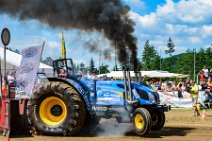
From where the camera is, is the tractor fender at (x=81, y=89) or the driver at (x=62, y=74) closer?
the tractor fender at (x=81, y=89)

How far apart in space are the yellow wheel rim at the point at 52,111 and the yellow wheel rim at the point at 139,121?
1.73 metres

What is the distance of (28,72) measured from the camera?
10406mm

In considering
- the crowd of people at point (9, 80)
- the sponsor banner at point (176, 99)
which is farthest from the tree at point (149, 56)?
the crowd of people at point (9, 80)

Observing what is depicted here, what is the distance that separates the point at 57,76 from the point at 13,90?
1170 mm

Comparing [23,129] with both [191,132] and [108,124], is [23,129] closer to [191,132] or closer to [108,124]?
[108,124]

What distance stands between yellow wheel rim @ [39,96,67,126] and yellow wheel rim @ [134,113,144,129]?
5.68ft

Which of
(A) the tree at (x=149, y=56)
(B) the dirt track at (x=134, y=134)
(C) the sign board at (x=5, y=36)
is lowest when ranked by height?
(B) the dirt track at (x=134, y=134)

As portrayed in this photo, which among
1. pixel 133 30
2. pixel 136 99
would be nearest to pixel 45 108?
pixel 136 99

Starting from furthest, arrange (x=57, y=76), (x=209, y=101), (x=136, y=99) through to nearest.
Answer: (x=209, y=101) → (x=57, y=76) → (x=136, y=99)

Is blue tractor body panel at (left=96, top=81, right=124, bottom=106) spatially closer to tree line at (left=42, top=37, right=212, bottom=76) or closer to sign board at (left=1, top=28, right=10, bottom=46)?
sign board at (left=1, top=28, right=10, bottom=46)

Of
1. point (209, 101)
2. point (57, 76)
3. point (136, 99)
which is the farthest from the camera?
point (209, 101)

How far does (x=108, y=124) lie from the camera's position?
424 inches

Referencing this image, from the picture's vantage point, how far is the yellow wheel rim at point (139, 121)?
9.48m

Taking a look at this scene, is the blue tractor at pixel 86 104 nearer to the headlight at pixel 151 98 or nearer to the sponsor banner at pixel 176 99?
the headlight at pixel 151 98
